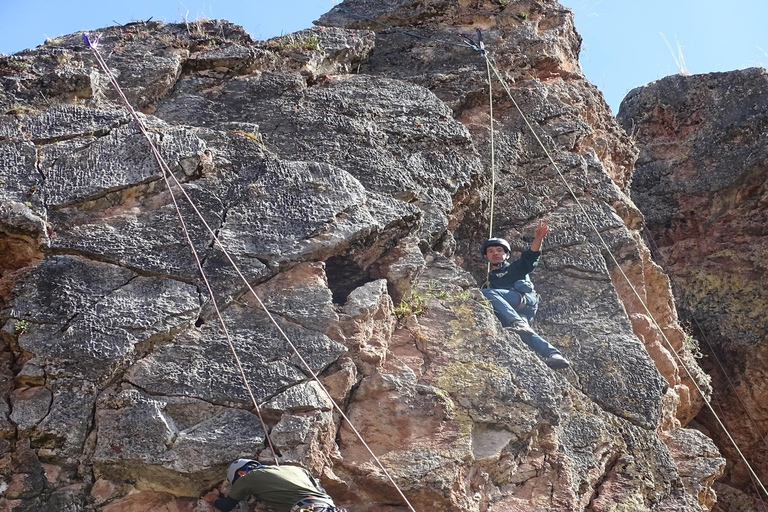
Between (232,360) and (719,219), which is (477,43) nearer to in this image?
(719,219)

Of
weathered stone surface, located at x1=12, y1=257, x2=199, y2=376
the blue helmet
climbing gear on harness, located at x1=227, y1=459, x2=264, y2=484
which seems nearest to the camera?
climbing gear on harness, located at x1=227, y1=459, x2=264, y2=484

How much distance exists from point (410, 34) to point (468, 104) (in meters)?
1.79

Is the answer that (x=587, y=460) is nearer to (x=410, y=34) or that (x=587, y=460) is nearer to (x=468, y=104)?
(x=468, y=104)

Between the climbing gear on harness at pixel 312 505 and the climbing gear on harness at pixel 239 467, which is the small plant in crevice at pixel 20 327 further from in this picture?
the climbing gear on harness at pixel 312 505

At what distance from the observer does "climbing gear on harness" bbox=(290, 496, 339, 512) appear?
5.29 metres

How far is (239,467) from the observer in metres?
5.47

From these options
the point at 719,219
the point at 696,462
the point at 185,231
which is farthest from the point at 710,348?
the point at 185,231

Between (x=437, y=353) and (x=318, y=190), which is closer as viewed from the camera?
(x=437, y=353)

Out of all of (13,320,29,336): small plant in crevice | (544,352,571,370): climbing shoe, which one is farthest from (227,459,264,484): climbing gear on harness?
(544,352,571,370): climbing shoe

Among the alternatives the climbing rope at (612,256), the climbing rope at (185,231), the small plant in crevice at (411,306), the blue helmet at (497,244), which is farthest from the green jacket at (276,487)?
the climbing rope at (612,256)

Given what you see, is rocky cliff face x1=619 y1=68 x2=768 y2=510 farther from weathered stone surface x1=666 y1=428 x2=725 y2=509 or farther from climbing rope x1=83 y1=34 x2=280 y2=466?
climbing rope x1=83 y1=34 x2=280 y2=466

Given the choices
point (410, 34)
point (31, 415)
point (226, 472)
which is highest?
point (410, 34)

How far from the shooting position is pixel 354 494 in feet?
19.3

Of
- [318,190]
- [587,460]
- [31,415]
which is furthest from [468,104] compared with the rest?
[31,415]
